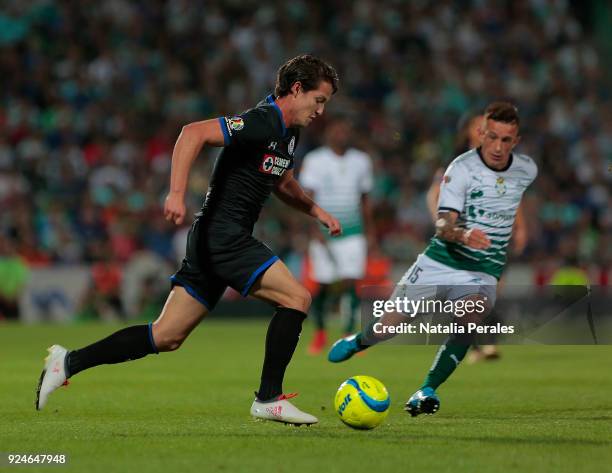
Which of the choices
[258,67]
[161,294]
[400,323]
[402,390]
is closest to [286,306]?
[400,323]

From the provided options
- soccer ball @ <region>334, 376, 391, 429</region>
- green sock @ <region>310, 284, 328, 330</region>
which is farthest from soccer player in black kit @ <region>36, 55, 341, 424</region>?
green sock @ <region>310, 284, 328, 330</region>

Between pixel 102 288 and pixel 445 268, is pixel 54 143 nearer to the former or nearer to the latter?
pixel 102 288

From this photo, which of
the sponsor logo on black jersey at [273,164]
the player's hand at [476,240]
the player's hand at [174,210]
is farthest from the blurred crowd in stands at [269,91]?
the player's hand at [174,210]

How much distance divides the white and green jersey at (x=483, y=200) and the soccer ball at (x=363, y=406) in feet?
4.49

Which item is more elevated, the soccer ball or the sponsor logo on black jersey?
the sponsor logo on black jersey

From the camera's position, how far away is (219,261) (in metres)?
7.62

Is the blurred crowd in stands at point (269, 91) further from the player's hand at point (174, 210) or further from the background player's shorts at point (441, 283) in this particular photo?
the player's hand at point (174, 210)

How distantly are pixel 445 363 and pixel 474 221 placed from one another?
0.94m

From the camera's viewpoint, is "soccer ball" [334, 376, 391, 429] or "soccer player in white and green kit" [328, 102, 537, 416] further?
"soccer player in white and green kit" [328, 102, 537, 416]

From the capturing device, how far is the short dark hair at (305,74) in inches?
300

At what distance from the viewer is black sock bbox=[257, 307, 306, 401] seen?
7.51m

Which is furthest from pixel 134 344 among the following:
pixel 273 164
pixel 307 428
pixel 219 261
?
pixel 273 164

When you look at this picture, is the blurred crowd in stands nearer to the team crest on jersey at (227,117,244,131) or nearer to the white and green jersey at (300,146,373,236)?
the white and green jersey at (300,146,373,236)

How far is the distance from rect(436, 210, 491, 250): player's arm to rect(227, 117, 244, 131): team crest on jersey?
155 cm
